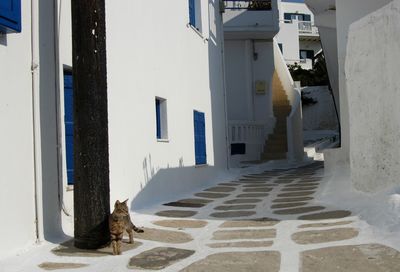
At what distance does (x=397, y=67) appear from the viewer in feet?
18.4

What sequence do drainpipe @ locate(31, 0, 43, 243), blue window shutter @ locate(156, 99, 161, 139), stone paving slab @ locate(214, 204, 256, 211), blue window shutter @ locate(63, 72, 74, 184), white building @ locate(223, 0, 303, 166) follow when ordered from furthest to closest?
1. white building @ locate(223, 0, 303, 166)
2. blue window shutter @ locate(156, 99, 161, 139)
3. stone paving slab @ locate(214, 204, 256, 211)
4. blue window shutter @ locate(63, 72, 74, 184)
5. drainpipe @ locate(31, 0, 43, 243)

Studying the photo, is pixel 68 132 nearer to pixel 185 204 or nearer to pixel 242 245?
pixel 242 245

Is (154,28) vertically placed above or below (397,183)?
above

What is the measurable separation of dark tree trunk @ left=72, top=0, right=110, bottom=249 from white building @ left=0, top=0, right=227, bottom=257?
522mm

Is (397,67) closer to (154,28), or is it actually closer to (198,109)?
(154,28)

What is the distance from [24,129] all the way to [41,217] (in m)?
1.00

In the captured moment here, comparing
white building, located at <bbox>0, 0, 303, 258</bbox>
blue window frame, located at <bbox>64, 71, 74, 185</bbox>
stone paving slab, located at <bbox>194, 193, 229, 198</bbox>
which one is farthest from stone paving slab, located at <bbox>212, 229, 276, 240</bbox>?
stone paving slab, located at <bbox>194, 193, 229, 198</bbox>

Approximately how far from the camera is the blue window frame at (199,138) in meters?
11.0

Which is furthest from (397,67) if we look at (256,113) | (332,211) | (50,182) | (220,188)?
(256,113)

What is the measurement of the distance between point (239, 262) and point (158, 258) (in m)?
0.84

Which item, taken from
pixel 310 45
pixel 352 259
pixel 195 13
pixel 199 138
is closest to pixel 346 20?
pixel 195 13

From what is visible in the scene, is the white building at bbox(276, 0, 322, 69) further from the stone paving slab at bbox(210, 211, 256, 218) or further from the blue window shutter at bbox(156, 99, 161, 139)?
the stone paving slab at bbox(210, 211, 256, 218)

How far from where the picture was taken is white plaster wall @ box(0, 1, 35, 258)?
15.4 feet

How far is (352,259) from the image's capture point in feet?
14.3
